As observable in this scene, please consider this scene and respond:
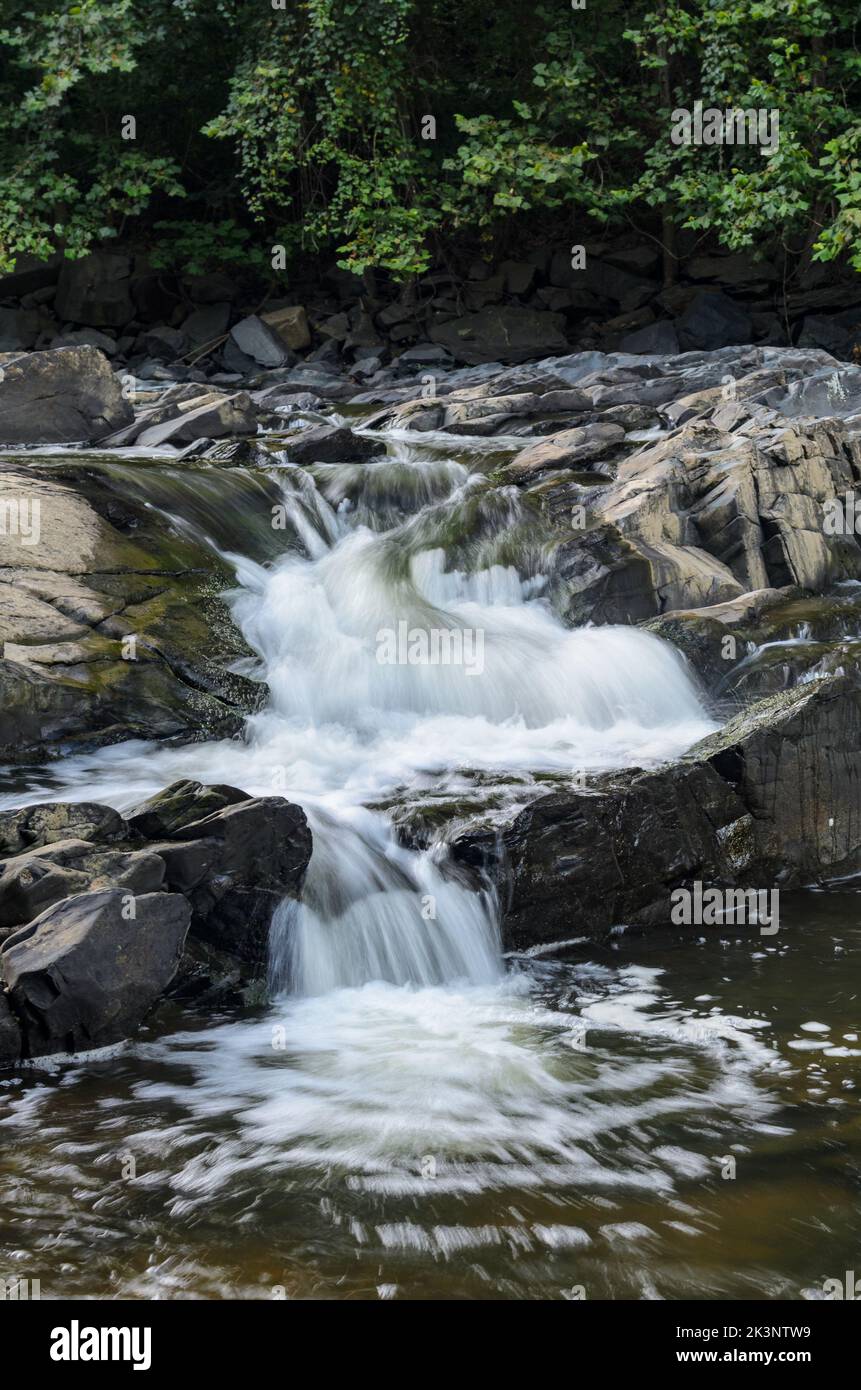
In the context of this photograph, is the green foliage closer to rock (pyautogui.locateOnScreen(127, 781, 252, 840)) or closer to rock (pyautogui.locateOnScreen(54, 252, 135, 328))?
rock (pyautogui.locateOnScreen(54, 252, 135, 328))

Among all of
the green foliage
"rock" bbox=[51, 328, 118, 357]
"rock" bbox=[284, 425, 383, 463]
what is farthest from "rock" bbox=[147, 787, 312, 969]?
"rock" bbox=[51, 328, 118, 357]

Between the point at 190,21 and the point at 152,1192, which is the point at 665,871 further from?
the point at 190,21

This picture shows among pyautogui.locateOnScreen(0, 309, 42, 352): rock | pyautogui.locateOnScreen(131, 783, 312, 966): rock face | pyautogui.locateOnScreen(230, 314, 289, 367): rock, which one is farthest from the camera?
pyautogui.locateOnScreen(0, 309, 42, 352): rock

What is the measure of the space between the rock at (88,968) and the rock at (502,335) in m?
17.0

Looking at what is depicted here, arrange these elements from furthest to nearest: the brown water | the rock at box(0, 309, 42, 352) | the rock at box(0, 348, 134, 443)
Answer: the rock at box(0, 309, 42, 352)
the rock at box(0, 348, 134, 443)
the brown water

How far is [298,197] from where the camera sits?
2427cm

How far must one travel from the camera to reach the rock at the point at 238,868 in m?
6.13

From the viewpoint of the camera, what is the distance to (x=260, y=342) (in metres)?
21.3

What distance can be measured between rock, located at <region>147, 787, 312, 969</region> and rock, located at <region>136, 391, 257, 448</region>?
846cm

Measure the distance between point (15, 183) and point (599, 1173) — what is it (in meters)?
20.2

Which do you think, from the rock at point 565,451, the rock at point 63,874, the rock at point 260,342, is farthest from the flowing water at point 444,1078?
the rock at point 260,342

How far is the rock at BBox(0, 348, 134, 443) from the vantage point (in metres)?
14.6

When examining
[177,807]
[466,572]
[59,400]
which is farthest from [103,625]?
[59,400]
